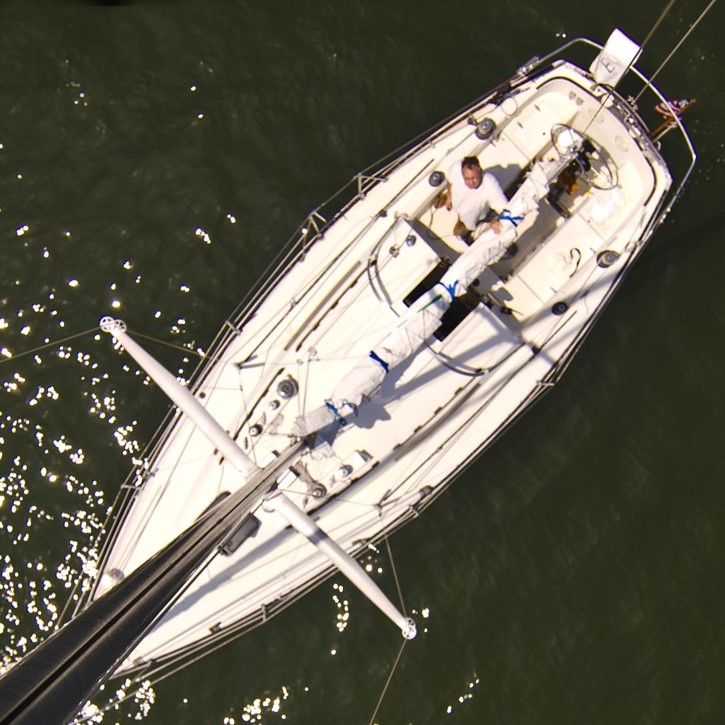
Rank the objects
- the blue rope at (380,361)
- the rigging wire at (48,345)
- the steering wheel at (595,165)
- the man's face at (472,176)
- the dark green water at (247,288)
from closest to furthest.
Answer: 1. the blue rope at (380,361)
2. the man's face at (472,176)
3. the steering wheel at (595,165)
4. the dark green water at (247,288)
5. the rigging wire at (48,345)

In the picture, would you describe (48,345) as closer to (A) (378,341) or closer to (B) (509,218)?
(A) (378,341)

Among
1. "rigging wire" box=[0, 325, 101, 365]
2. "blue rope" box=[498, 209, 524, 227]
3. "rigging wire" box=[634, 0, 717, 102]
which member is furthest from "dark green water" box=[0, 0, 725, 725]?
"blue rope" box=[498, 209, 524, 227]

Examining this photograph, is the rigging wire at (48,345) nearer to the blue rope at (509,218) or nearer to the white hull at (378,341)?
the white hull at (378,341)

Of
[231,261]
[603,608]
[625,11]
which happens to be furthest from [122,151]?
[603,608]

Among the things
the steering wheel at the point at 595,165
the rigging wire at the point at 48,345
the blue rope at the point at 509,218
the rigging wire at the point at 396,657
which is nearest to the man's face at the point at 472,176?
the blue rope at the point at 509,218

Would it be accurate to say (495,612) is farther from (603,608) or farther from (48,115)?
(48,115)
